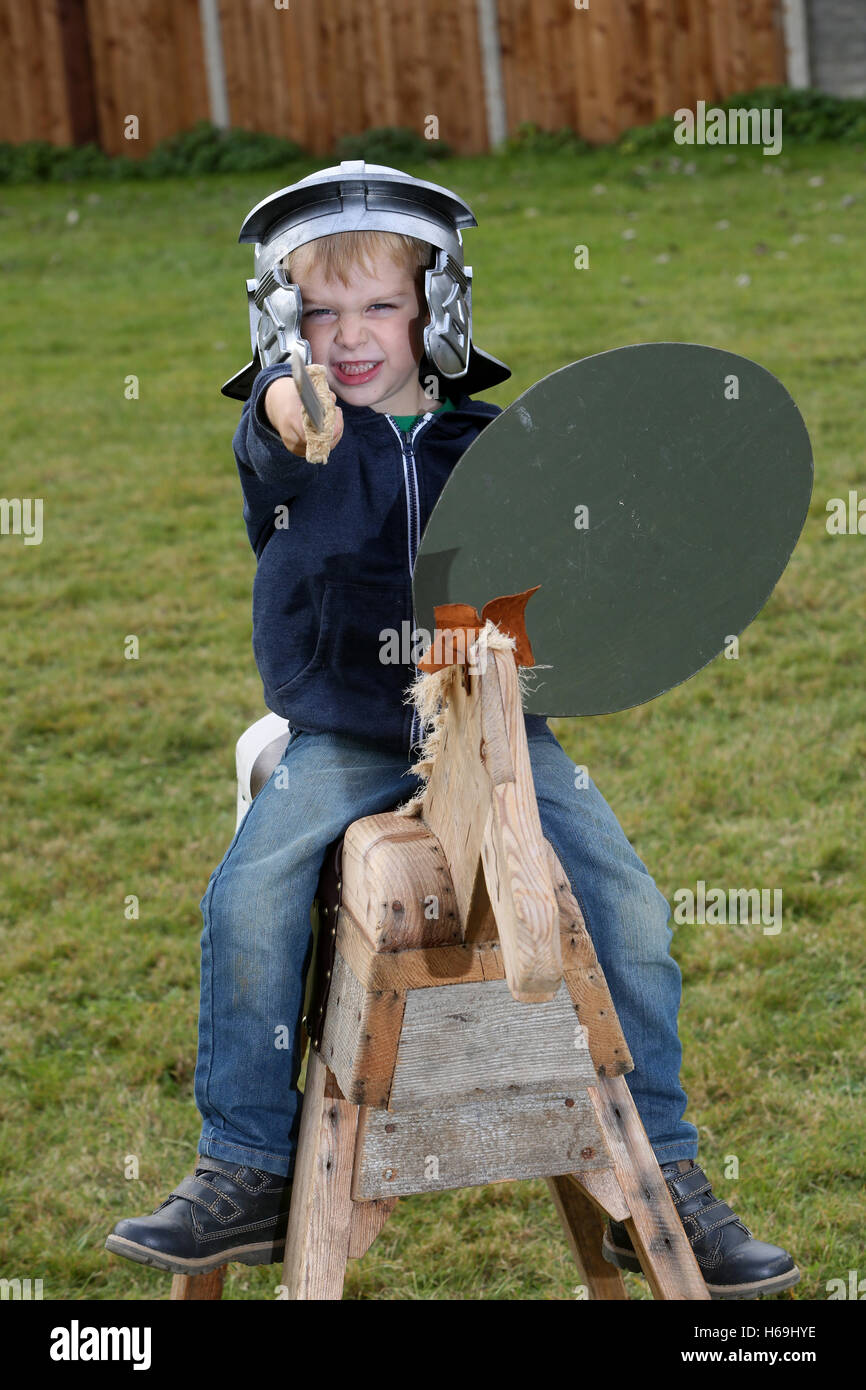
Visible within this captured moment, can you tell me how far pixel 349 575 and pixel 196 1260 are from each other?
1096 mm

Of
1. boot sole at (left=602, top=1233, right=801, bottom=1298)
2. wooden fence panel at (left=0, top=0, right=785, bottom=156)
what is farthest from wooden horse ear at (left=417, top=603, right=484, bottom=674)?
wooden fence panel at (left=0, top=0, right=785, bottom=156)

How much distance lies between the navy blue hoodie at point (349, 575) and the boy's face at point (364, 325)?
8 cm

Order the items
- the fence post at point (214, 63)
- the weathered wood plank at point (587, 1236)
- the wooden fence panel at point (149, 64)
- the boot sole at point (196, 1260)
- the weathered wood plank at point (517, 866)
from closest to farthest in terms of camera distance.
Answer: the weathered wood plank at point (517, 866) → the boot sole at point (196, 1260) → the weathered wood plank at point (587, 1236) → the fence post at point (214, 63) → the wooden fence panel at point (149, 64)

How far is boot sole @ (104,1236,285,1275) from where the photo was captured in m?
2.29

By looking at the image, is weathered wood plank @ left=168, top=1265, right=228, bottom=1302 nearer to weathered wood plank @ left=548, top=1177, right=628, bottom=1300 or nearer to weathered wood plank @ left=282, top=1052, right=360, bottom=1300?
weathered wood plank @ left=282, top=1052, right=360, bottom=1300

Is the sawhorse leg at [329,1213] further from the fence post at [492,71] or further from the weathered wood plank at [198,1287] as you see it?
the fence post at [492,71]

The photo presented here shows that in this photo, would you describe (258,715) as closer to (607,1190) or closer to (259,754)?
(259,754)

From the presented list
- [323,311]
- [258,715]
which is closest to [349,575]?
[323,311]

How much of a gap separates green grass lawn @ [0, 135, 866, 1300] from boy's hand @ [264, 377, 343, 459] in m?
1.70

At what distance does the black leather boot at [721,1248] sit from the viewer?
2357 millimetres

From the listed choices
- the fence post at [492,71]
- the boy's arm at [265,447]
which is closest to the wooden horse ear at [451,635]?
the boy's arm at [265,447]
